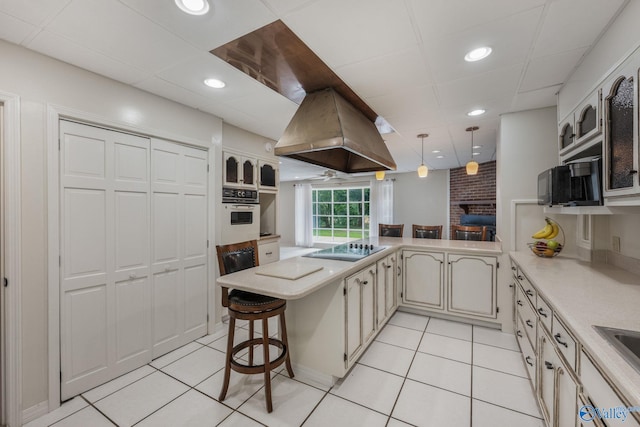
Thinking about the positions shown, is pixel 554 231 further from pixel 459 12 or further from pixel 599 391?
pixel 459 12

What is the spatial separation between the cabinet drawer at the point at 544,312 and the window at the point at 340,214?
21.5 feet

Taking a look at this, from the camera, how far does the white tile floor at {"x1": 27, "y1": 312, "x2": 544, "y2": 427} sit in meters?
1.73

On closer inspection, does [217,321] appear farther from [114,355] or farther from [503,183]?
[503,183]

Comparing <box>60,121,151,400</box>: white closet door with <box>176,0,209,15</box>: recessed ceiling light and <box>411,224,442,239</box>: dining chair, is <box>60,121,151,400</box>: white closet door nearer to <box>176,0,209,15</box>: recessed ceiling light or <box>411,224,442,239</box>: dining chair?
<box>176,0,209,15</box>: recessed ceiling light

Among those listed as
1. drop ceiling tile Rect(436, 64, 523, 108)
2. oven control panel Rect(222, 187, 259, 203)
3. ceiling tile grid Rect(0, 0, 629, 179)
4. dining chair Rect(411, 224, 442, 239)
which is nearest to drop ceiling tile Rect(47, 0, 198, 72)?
ceiling tile grid Rect(0, 0, 629, 179)

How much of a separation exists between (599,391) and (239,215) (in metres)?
3.27

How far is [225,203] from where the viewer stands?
10.5ft

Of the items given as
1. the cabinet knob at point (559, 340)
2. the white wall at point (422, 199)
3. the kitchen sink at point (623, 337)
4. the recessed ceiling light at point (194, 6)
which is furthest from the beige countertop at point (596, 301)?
the white wall at point (422, 199)

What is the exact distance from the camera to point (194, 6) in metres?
1.38

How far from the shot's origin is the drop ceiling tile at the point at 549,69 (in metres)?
1.86

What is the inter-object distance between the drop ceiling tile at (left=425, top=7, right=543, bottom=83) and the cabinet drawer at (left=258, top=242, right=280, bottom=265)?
287 cm

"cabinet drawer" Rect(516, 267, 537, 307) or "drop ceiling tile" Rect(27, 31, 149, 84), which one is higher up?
"drop ceiling tile" Rect(27, 31, 149, 84)

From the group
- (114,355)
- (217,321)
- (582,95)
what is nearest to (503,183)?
(582,95)

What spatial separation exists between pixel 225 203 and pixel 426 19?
2637 mm
